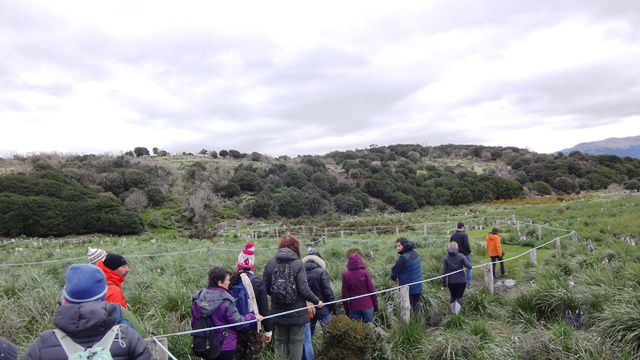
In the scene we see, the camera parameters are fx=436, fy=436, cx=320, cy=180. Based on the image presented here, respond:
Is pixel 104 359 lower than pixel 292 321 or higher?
higher

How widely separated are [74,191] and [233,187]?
14.7 m

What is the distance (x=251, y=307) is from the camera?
4805 mm

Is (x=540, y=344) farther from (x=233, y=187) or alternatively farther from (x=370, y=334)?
(x=233, y=187)

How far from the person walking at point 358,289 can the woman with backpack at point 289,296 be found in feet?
3.85

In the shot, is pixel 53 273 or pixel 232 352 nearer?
pixel 232 352

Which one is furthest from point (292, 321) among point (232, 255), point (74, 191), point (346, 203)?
point (346, 203)

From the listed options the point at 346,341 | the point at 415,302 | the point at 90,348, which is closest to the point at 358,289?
the point at 346,341

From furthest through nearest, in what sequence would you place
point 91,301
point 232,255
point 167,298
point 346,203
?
point 346,203, point 232,255, point 167,298, point 91,301

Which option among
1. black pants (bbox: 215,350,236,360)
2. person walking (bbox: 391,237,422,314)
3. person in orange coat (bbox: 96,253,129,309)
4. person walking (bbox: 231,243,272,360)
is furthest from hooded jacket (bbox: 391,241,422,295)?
person in orange coat (bbox: 96,253,129,309)

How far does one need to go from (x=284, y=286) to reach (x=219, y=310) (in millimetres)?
1023

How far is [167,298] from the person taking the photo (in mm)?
6551

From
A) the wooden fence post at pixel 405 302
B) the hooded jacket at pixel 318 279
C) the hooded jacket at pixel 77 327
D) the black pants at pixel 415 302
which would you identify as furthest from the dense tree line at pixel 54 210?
the hooded jacket at pixel 77 327

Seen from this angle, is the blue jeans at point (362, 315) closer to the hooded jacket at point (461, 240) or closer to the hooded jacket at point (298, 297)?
the hooded jacket at point (298, 297)

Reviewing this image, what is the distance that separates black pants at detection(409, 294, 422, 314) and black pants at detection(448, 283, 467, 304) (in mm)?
655
